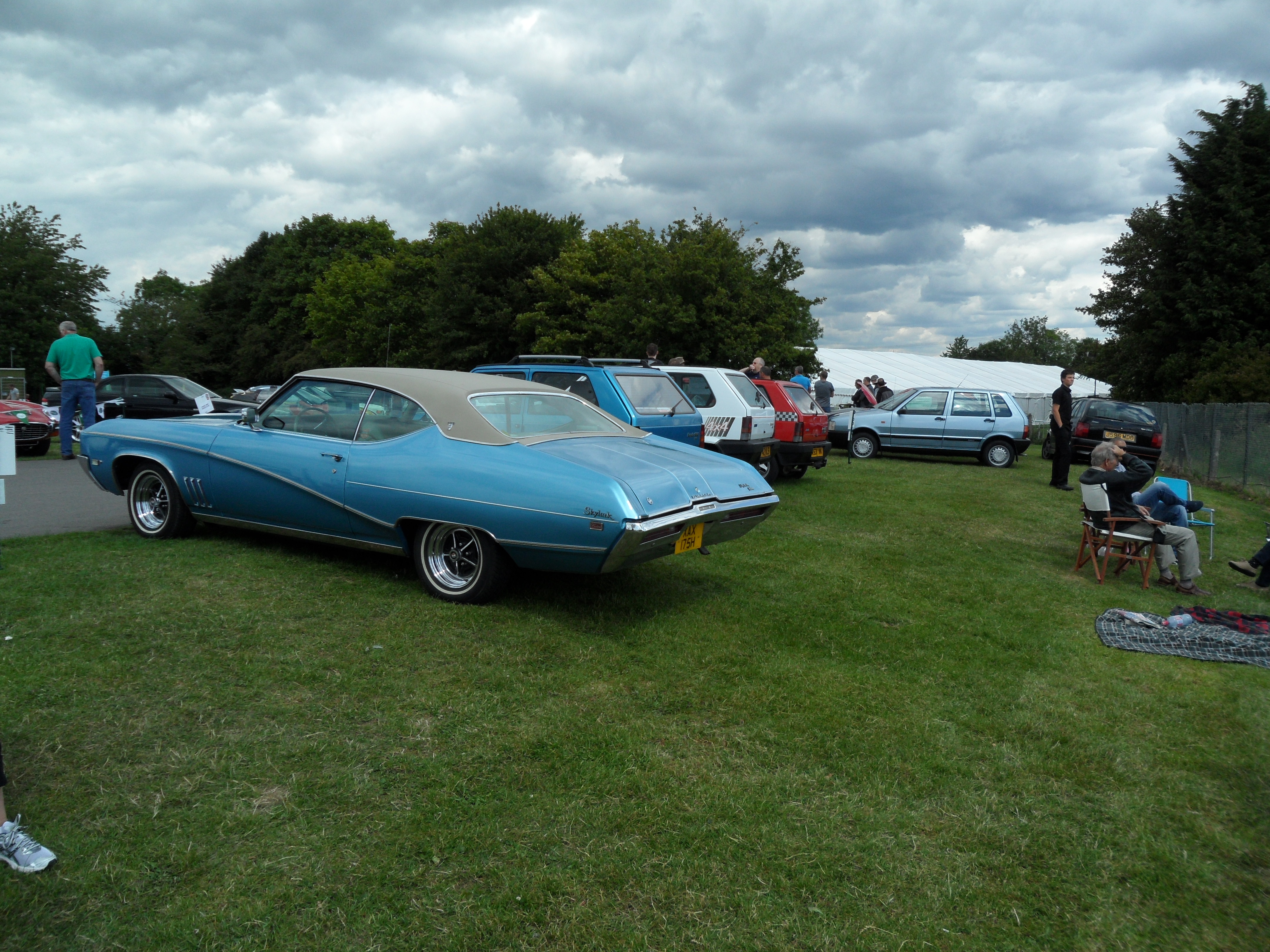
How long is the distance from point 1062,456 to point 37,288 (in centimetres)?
4349

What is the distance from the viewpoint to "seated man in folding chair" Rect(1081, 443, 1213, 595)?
7.51 metres

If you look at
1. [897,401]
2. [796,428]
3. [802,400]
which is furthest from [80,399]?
[897,401]

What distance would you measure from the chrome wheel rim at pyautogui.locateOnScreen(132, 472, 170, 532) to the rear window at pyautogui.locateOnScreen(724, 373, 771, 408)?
718 centimetres

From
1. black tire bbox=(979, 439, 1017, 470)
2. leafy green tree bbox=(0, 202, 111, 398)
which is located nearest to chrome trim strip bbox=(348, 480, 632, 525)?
black tire bbox=(979, 439, 1017, 470)

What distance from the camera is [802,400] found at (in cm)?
1338

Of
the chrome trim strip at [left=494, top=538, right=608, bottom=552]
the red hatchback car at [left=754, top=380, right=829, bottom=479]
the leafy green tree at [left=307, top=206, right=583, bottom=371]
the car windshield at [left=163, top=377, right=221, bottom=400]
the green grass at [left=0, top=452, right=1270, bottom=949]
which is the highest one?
the leafy green tree at [left=307, top=206, right=583, bottom=371]

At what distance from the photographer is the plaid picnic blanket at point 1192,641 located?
541 centimetres

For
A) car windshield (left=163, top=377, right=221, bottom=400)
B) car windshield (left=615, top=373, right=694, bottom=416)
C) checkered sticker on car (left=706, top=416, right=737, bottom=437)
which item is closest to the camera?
car windshield (left=615, top=373, right=694, bottom=416)

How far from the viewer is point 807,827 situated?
3.04m

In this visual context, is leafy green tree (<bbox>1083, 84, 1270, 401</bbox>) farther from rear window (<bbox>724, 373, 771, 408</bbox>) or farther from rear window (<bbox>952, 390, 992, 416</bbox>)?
rear window (<bbox>724, 373, 771, 408</bbox>)

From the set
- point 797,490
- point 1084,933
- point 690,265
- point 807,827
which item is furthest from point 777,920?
point 690,265

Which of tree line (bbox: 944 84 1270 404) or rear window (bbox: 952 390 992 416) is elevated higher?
tree line (bbox: 944 84 1270 404)

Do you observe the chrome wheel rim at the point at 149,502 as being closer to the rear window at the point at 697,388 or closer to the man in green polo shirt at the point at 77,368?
the man in green polo shirt at the point at 77,368

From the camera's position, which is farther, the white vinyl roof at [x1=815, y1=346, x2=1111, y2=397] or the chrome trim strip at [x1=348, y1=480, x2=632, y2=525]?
the white vinyl roof at [x1=815, y1=346, x2=1111, y2=397]
